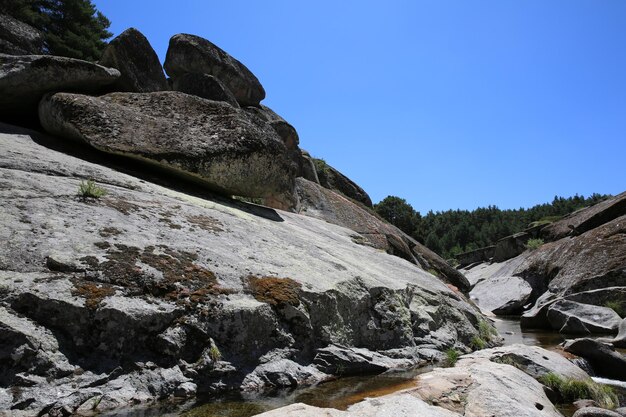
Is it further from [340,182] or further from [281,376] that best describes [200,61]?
[281,376]

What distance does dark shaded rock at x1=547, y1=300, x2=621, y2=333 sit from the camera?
1833 cm

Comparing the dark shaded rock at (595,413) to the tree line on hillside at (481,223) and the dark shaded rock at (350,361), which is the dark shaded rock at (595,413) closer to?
the dark shaded rock at (350,361)

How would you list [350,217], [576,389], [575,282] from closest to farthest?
[576,389], [350,217], [575,282]

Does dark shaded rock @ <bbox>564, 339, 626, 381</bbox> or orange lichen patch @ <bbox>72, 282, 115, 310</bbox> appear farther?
dark shaded rock @ <bbox>564, 339, 626, 381</bbox>

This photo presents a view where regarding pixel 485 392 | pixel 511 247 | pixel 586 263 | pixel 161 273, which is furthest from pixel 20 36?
pixel 511 247

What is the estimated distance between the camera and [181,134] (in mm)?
13156

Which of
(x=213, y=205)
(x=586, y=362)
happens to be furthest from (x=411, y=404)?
(x=586, y=362)

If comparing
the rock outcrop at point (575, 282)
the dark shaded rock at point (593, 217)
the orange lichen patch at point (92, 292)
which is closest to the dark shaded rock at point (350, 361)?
the orange lichen patch at point (92, 292)

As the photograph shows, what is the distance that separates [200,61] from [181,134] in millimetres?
18620

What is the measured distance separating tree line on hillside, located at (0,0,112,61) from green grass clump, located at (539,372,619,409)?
41.9 m

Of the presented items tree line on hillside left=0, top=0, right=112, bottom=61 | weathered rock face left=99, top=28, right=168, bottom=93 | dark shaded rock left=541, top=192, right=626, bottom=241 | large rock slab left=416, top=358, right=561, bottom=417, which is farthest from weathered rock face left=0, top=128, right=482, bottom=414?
tree line on hillside left=0, top=0, right=112, bottom=61

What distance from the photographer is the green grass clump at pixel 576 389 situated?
334 inches

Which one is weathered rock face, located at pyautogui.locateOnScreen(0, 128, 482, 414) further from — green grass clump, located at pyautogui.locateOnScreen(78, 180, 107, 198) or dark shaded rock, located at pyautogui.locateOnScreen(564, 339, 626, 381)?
dark shaded rock, located at pyautogui.locateOnScreen(564, 339, 626, 381)

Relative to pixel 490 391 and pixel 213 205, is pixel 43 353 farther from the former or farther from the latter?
pixel 213 205
